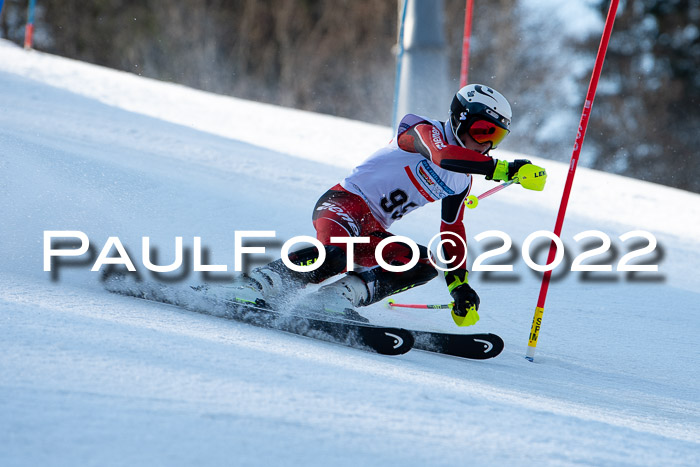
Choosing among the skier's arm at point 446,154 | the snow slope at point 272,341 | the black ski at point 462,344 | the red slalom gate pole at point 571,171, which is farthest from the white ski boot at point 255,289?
the red slalom gate pole at point 571,171

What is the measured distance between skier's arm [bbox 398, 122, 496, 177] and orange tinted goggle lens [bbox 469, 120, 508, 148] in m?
0.13

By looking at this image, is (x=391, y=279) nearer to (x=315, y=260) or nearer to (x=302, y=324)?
(x=315, y=260)

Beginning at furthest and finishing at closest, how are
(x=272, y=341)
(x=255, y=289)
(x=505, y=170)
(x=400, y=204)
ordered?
1. (x=400, y=204)
2. (x=255, y=289)
3. (x=505, y=170)
4. (x=272, y=341)

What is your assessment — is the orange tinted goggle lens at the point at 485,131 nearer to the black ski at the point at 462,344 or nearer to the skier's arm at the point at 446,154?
the skier's arm at the point at 446,154

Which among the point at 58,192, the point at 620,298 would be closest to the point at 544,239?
the point at 620,298

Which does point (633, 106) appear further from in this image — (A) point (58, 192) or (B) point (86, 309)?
(B) point (86, 309)

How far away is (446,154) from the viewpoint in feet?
10.6

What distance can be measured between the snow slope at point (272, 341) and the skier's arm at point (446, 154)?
77cm

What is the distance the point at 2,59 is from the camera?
32.9 feet

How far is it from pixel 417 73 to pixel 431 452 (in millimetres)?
8335

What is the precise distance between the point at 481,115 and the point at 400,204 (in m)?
0.55

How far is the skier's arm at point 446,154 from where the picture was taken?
3191 mm

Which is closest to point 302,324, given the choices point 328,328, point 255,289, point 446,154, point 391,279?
point 328,328

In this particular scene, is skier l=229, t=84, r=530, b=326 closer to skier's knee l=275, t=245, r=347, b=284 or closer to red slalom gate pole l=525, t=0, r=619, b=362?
skier's knee l=275, t=245, r=347, b=284
